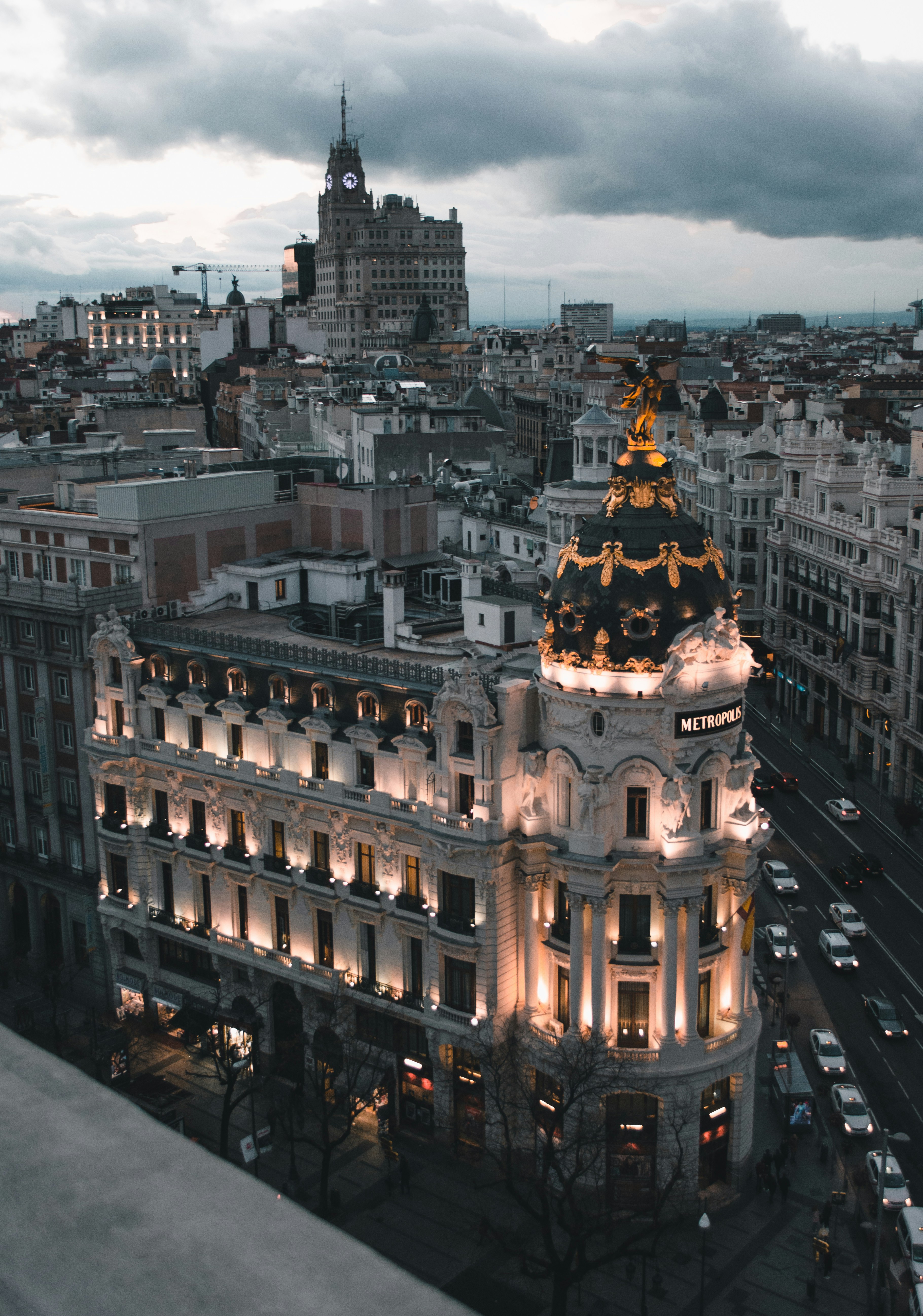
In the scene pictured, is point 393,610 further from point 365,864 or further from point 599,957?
point 599,957

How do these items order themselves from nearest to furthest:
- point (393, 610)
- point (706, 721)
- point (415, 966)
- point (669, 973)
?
point (669, 973) < point (706, 721) < point (415, 966) < point (393, 610)

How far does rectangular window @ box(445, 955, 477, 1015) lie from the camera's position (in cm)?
6788

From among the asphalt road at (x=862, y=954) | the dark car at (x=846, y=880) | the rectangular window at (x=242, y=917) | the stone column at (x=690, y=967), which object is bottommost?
the asphalt road at (x=862, y=954)

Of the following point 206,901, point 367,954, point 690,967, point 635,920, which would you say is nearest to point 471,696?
point 635,920

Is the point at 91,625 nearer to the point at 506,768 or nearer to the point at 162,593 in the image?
the point at 162,593

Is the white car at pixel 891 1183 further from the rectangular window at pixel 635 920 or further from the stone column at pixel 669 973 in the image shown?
the rectangular window at pixel 635 920

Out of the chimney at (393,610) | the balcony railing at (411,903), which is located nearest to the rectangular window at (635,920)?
the balcony railing at (411,903)

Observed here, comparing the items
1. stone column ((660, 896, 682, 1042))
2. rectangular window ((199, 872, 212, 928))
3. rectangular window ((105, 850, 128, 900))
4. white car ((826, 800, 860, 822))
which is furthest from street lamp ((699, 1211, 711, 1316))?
white car ((826, 800, 860, 822))

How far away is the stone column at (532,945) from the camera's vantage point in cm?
6706

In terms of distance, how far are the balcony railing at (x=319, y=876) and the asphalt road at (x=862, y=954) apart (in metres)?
29.5

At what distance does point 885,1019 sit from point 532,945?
25192mm

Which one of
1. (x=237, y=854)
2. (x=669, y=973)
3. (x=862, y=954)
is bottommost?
(x=862, y=954)

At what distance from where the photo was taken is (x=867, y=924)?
92.6 m

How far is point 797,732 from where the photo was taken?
5364 inches
